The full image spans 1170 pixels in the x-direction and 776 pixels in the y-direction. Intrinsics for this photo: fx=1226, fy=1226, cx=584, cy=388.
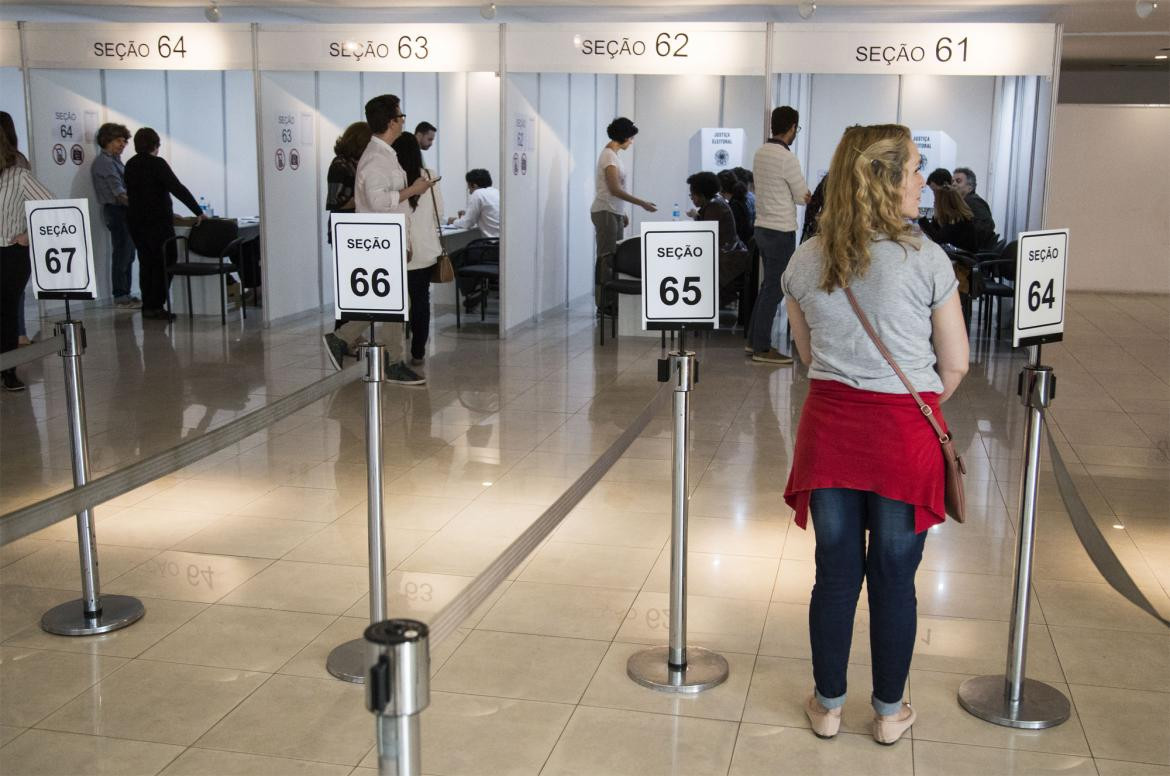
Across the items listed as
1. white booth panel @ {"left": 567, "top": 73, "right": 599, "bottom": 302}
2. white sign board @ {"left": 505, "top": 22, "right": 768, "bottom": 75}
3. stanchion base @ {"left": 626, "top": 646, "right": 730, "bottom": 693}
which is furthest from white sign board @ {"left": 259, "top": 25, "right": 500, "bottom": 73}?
stanchion base @ {"left": 626, "top": 646, "right": 730, "bottom": 693}

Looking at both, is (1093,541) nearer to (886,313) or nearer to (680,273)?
(886,313)

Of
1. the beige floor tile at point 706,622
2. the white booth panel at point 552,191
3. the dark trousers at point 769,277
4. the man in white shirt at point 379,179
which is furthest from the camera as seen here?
the white booth panel at point 552,191

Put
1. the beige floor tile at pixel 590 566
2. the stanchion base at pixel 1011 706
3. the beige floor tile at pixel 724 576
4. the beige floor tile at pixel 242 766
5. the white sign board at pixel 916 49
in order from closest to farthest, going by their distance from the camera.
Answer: the beige floor tile at pixel 242 766 < the stanchion base at pixel 1011 706 < the beige floor tile at pixel 724 576 < the beige floor tile at pixel 590 566 < the white sign board at pixel 916 49

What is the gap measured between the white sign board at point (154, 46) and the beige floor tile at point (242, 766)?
7.17 meters

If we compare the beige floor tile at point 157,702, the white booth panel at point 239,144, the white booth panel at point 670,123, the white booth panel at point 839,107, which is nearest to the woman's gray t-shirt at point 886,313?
the beige floor tile at point 157,702

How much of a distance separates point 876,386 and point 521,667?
123 centimetres

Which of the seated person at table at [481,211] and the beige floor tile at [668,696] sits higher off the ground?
the seated person at table at [481,211]

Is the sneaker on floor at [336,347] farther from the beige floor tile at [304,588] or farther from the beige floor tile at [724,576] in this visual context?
the beige floor tile at [724,576]

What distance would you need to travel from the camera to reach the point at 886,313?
2.54 m

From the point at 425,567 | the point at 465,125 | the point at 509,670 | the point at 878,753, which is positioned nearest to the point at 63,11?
the point at 465,125

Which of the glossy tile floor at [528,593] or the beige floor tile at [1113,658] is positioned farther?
the beige floor tile at [1113,658]

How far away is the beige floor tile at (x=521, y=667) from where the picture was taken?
10.0 ft

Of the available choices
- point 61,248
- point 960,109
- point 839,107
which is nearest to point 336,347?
point 61,248

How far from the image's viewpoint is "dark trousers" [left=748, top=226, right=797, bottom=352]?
7.71m
